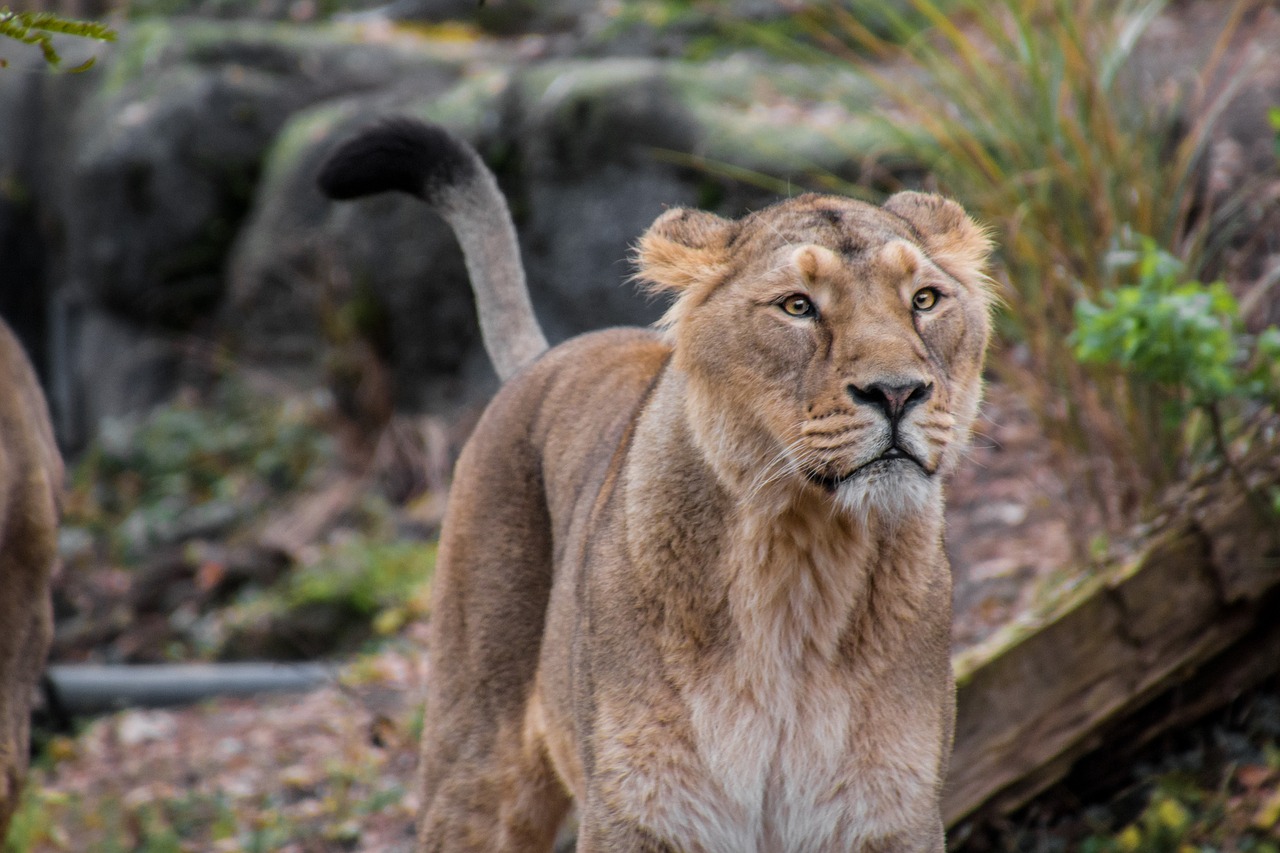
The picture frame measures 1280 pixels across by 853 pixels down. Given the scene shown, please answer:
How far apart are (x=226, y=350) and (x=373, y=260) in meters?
2.09

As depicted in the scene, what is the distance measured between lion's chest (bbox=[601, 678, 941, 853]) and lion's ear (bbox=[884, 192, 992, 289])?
95 cm

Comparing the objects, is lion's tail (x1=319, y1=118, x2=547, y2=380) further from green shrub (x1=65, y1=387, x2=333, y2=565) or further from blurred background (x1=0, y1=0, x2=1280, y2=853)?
green shrub (x1=65, y1=387, x2=333, y2=565)

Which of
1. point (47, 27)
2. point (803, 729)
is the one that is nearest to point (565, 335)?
point (803, 729)

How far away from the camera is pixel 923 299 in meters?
2.91

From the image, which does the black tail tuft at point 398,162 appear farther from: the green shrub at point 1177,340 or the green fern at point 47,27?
the green shrub at point 1177,340

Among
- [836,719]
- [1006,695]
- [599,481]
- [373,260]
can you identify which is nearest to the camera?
[836,719]

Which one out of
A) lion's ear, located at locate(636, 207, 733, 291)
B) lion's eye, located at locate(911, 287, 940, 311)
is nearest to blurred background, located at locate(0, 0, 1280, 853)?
lion's ear, located at locate(636, 207, 733, 291)

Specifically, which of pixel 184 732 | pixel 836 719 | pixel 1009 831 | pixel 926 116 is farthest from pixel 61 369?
pixel 836 719

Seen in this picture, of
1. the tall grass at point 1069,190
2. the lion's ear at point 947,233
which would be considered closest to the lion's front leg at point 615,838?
the lion's ear at point 947,233

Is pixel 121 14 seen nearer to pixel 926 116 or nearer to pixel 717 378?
pixel 926 116

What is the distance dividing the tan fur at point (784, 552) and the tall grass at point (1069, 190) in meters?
2.15

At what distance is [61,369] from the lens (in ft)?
42.0

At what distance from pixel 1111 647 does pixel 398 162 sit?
8.63 ft

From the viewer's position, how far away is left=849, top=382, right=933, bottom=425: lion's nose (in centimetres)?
264
